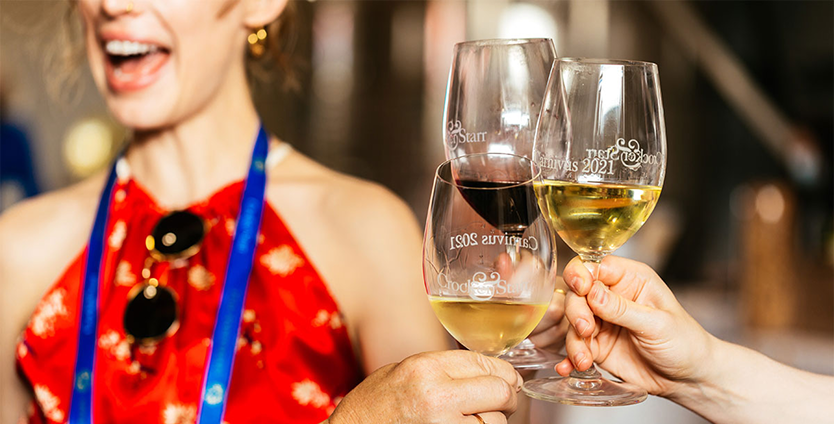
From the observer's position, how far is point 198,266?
1409mm

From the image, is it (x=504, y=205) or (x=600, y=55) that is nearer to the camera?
(x=504, y=205)

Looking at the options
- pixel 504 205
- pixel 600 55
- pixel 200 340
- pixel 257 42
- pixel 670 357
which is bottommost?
pixel 600 55

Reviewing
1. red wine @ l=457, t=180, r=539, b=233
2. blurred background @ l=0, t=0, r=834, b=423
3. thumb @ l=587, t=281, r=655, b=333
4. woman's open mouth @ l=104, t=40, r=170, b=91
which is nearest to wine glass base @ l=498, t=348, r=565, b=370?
thumb @ l=587, t=281, r=655, b=333

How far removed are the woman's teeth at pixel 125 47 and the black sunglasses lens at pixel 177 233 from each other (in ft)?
0.89

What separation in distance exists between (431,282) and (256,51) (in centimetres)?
85

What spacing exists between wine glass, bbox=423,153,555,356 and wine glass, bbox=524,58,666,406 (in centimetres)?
4

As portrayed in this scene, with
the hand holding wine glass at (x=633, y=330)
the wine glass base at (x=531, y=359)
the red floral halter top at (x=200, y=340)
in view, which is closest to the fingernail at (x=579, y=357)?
the hand holding wine glass at (x=633, y=330)

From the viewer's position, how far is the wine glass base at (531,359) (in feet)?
3.48

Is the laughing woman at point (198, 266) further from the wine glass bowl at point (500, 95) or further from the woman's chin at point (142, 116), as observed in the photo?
the wine glass bowl at point (500, 95)

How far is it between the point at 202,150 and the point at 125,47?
0.22m

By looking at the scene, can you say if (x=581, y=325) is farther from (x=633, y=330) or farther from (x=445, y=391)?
(x=445, y=391)

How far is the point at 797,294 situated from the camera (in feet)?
9.75

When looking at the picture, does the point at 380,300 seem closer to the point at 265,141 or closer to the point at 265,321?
the point at 265,321

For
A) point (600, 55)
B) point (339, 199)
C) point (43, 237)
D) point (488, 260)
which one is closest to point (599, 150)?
point (488, 260)
